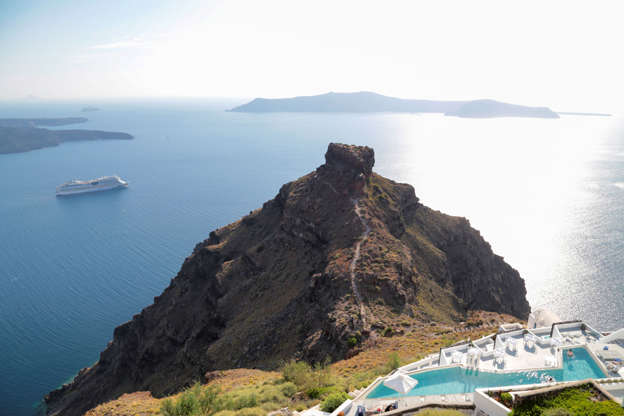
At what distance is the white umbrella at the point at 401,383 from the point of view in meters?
21.5

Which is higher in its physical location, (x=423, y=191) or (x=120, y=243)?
(x=423, y=191)

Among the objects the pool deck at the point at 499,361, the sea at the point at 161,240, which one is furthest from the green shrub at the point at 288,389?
the sea at the point at 161,240

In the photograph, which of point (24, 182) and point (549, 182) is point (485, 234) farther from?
point (24, 182)

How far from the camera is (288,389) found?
86.4 feet

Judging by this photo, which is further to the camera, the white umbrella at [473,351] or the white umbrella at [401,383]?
the white umbrella at [473,351]

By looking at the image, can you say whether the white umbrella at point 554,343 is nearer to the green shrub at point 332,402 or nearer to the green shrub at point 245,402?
the green shrub at point 332,402

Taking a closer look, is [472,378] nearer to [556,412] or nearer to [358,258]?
[556,412]

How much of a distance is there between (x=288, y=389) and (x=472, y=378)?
41.8 ft

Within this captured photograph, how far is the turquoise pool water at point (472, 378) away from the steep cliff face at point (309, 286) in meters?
12.5

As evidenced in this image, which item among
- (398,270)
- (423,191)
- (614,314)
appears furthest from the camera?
(423,191)

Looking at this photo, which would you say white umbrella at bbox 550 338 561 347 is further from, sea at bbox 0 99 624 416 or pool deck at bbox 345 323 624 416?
sea at bbox 0 99 624 416

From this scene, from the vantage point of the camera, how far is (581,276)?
85000mm

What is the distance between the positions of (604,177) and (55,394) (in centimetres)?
21897

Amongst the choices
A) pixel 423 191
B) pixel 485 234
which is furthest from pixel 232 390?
pixel 423 191
